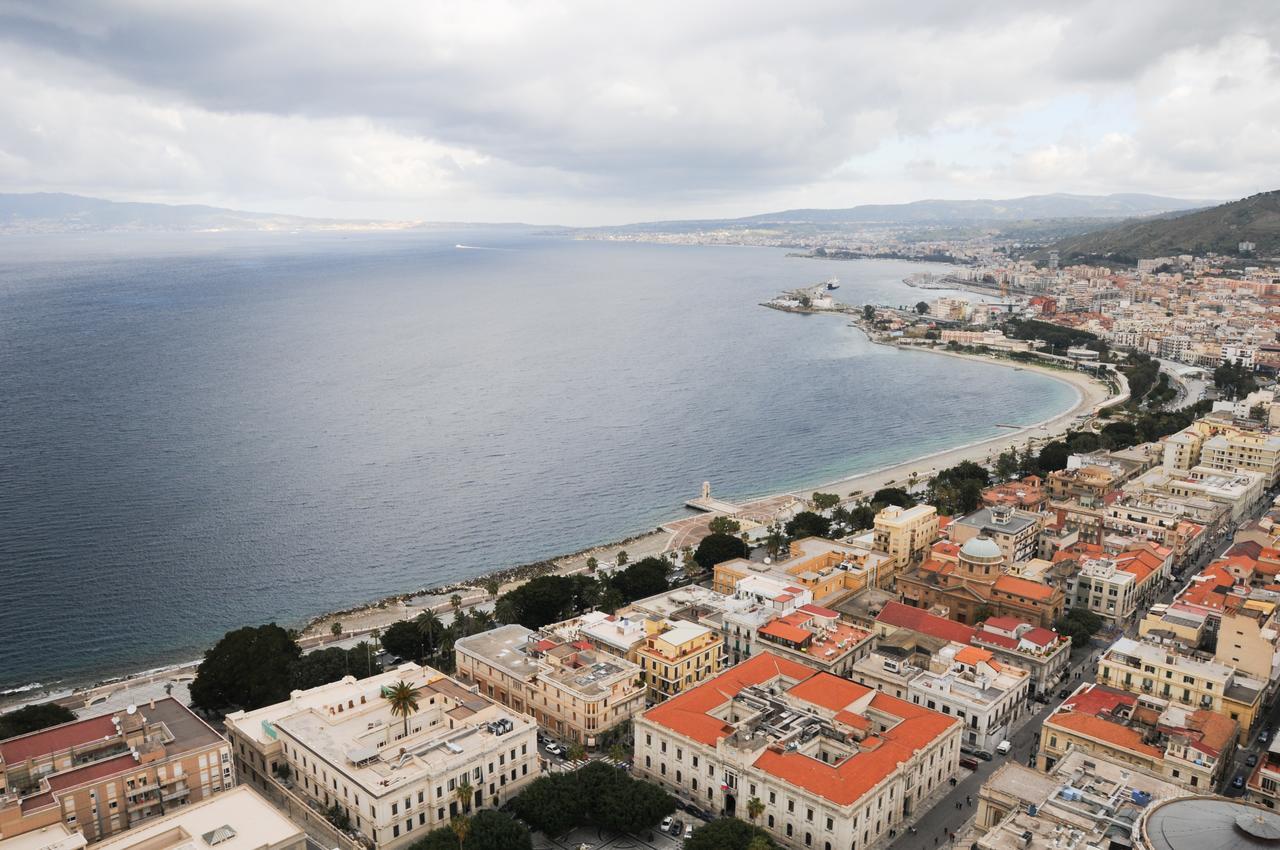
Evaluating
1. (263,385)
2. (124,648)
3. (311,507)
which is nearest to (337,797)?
(124,648)

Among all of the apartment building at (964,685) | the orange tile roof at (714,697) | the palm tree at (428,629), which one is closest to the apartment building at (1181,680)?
the apartment building at (964,685)

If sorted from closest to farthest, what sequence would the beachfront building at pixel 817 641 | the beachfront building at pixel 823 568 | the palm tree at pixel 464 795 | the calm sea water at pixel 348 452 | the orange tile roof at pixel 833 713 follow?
the orange tile roof at pixel 833 713 < the palm tree at pixel 464 795 < the beachfront building at pixel 817 641 < the beachfront building at pixel 823 568 < the calm sea water at pixel 348 452

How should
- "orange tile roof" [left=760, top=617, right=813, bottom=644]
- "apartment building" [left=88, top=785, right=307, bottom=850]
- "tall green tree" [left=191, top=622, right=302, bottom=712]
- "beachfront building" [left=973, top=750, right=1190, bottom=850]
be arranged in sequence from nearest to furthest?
"beachfront building" [left=973, top=750, right=1190, bottom=850] < "apartment building" [left=88, top=785, right=307, bottom=850] < "tall green tree" [left=191, top=622, right=302, bottom=712] < "orange tile roof" [left=760, top=617, right=813, bottom=644]

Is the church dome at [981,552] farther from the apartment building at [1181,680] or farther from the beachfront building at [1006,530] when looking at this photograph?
the apartment building at [1181,680]

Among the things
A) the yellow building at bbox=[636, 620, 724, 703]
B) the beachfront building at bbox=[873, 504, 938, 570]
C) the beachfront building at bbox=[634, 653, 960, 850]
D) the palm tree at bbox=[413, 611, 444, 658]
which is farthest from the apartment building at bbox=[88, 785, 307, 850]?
the beachfront building at bbox=[873, 504, 938, 570]

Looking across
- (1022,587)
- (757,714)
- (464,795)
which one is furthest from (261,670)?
(1022,587)

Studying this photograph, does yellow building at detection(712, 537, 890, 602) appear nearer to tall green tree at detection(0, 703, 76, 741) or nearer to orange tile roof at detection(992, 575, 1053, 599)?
orange tile roof at detection(992, 575, 1053, 599)

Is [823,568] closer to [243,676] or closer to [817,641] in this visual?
Result: [817,641]

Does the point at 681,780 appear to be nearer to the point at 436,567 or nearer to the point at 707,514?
the point at 436,567
